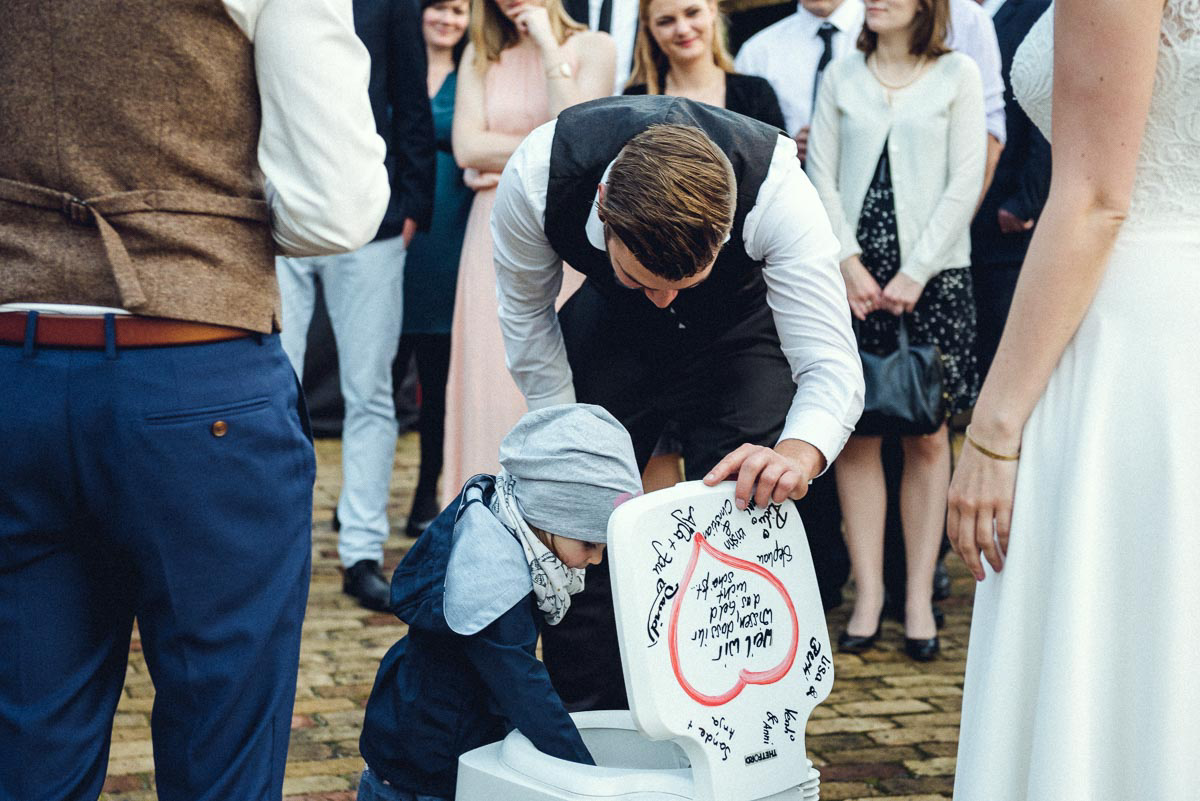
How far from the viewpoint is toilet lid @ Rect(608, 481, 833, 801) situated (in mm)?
1991

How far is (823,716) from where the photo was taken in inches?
145

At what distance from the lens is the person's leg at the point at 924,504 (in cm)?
421

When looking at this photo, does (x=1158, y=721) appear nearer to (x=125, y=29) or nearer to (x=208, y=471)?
(x=208, y=471)

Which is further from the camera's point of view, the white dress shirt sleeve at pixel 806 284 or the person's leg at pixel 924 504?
the person's leg at pixel 924 504

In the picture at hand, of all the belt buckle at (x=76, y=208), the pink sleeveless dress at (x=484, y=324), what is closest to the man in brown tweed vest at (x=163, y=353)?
the belt buckle at (x=76, y=208)

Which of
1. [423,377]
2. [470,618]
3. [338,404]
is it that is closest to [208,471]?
[470,618]

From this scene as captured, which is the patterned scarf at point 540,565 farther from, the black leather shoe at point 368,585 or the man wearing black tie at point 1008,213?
the man wearing black tie at point 1008,213

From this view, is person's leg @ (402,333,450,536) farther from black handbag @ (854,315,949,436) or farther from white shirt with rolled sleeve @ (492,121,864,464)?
white shirt with rolled sleeve @ (492,121,864,464)

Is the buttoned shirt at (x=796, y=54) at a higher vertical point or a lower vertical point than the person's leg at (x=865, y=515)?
higher

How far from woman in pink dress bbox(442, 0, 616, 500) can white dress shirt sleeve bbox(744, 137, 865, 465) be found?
1790mm

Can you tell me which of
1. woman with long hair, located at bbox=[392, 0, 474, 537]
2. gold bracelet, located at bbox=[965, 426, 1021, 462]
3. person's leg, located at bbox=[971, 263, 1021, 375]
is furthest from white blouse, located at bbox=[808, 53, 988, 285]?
gold bracelet, located at bbox=[965, 426, 1021, 462]

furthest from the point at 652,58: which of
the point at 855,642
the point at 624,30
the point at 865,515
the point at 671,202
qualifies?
the point at 671,202

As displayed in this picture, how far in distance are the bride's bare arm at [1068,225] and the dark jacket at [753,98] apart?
2440 mm

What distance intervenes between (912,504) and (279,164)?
2.83m
